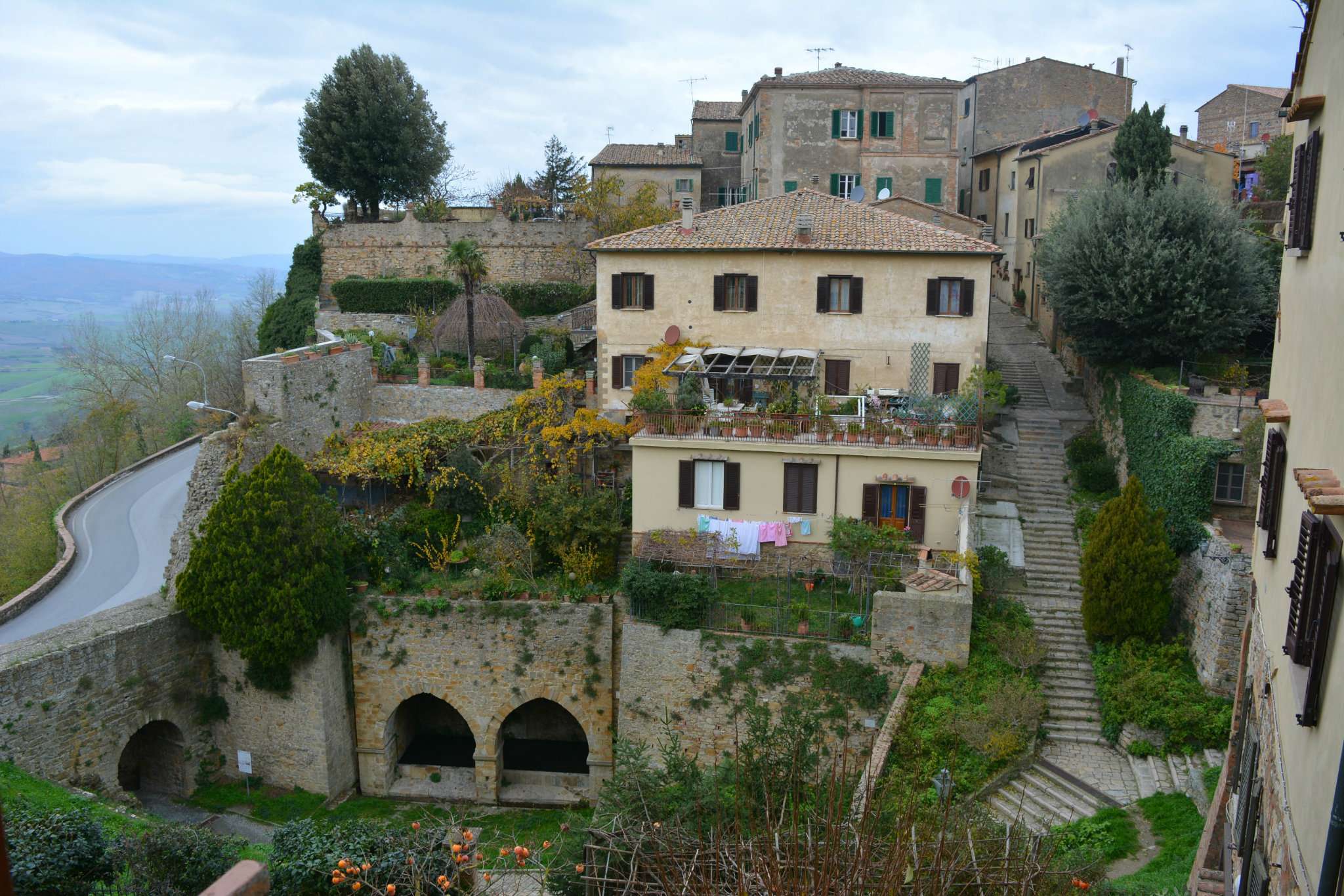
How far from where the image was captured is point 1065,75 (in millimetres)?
41250

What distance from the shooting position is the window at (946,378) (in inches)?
990

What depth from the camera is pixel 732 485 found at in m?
23.0

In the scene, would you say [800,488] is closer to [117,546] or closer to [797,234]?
[797,234]

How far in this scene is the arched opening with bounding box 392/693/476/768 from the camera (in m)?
24.5

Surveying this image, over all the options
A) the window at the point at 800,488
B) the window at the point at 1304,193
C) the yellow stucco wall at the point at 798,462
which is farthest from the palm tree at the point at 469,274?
the window at the point at 1304,193

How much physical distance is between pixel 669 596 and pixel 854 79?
2341 cm

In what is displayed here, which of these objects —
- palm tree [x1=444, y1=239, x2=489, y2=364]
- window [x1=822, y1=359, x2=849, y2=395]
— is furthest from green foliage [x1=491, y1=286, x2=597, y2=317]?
window [x1=822, y1=359, x2=849, y2=395]

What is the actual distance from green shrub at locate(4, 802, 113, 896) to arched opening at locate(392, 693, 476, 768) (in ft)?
32.5

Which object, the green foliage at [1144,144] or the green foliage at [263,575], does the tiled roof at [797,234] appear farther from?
the green foliage at [263,575]

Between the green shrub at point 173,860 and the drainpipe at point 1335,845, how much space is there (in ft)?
43.0

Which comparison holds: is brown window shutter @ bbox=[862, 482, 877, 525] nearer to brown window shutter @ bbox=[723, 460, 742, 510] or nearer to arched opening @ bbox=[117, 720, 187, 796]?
brown window shutter @ bbox=[723, 460, 742, 510]

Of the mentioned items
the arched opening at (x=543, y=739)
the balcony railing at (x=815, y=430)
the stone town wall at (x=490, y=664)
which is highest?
the balcony railing at (x=815, y=430)

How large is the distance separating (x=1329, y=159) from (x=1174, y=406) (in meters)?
14.0

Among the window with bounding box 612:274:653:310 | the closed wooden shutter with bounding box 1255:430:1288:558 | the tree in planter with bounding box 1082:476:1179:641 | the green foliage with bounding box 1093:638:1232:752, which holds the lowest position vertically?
the green foliage with bounding box 1093:638:1232:752
